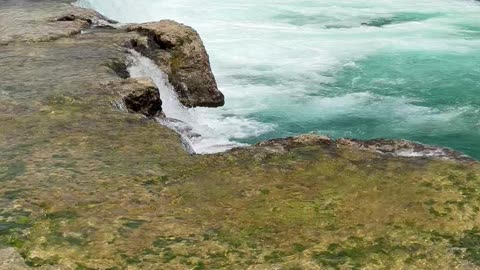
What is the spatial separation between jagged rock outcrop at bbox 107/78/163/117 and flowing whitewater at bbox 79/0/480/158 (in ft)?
3.61

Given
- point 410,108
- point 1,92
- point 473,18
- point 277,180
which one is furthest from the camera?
point 473,18

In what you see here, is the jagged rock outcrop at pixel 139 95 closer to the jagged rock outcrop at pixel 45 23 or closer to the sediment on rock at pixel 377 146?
the sediment on rock at pixel 377 146

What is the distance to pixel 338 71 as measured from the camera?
2297 centimetres

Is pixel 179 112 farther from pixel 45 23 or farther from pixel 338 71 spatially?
pixel 338 71

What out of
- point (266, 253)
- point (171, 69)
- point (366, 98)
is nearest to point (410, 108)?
point (366, 98)

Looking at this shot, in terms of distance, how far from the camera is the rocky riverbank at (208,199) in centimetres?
595

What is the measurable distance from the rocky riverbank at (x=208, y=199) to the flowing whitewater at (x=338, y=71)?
2257mm

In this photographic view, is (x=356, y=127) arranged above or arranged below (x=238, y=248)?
below

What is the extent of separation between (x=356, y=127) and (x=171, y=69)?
520cm

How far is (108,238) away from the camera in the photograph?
244 inches

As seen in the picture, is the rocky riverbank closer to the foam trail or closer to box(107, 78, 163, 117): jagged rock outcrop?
box(107, 78, 163, 117): jagged rock outcrop

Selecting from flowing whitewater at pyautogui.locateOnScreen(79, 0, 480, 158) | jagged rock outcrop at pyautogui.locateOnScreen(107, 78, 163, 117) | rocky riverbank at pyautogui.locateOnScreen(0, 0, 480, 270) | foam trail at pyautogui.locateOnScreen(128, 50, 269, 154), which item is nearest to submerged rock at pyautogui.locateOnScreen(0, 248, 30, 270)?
rocky riverbank at pyautogui.locateOnScreen(0, 0, 480, 270)

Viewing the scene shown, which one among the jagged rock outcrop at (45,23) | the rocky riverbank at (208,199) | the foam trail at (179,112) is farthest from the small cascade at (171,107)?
the rocky riverbank at (208,199)

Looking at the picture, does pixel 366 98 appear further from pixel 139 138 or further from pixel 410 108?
pixel 139 138
